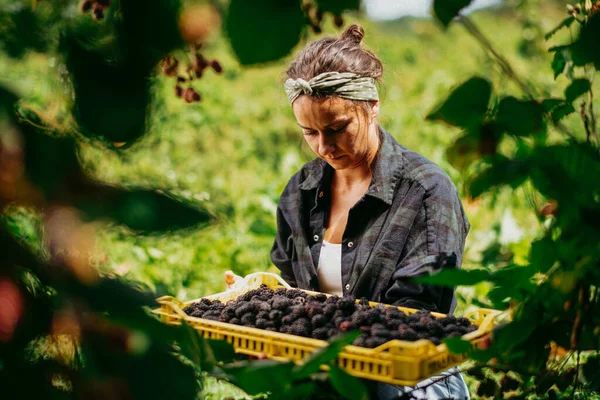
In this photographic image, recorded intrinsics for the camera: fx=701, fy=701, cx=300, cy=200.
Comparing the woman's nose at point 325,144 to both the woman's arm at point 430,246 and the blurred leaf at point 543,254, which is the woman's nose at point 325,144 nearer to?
the woman's arm at point 430,246

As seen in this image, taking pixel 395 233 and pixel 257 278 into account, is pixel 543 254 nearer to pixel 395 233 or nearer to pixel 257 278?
Result: pixel 395 233

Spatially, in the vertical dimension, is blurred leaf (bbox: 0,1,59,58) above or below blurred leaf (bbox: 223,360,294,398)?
above

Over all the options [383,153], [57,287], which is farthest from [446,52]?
[57,287]

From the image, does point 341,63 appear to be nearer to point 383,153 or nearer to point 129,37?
point 383,153

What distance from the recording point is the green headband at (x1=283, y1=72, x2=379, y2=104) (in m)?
2.43

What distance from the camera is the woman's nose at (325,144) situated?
8.05 ft

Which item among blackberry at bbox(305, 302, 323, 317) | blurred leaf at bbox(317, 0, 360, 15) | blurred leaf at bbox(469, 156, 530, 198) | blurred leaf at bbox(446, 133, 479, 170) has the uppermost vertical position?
blurred leaf at bbox(317, 0, 360, 15)

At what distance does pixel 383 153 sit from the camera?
105 inches

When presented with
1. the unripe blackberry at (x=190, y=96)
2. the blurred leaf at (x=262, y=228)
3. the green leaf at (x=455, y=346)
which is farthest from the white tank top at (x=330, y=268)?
the green leaf at (x=455, y=346)

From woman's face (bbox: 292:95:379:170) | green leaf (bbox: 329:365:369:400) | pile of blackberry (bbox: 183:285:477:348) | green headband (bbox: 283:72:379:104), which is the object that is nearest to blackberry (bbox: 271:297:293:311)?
pile of blackberry (bbox: 183:285:477:348)

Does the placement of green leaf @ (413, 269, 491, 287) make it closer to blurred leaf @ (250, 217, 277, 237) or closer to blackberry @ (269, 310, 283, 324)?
blackberry @ (269, 310, 283, 324)

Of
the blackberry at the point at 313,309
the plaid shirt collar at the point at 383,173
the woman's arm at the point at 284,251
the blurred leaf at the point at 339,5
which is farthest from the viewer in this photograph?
the woman's arm at the point at 284,251

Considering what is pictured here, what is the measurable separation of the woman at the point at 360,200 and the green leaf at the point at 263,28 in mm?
1826

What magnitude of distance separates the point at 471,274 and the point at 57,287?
52cm
